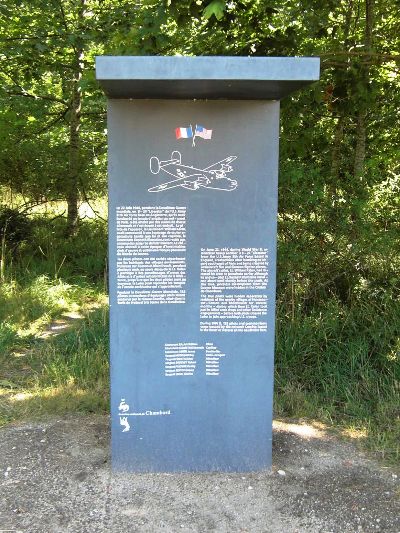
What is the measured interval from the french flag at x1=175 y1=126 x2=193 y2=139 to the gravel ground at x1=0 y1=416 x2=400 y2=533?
2093mm

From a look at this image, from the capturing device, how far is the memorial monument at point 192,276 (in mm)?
3330

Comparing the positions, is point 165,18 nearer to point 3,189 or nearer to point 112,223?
point 112,223

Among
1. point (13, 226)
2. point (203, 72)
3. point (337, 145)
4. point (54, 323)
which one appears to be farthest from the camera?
point (13, 226)

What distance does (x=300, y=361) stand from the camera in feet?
17.6

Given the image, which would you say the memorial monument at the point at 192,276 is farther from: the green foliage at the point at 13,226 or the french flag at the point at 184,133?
the green foliage at the point at 13,226

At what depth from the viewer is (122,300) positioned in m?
3.46

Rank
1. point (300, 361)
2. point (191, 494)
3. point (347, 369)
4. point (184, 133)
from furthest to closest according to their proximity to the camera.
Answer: point (300, 361) → point (347, 369) → point (191, 494) → point (184, 133)

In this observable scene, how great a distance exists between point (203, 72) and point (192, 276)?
1215mm

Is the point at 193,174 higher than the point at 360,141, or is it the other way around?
the point at 360,141

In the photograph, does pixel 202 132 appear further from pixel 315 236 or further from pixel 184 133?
pixel 315 236

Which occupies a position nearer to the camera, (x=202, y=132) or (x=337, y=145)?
(x=202, y=132)

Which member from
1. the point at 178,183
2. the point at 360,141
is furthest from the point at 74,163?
the point at 178,183

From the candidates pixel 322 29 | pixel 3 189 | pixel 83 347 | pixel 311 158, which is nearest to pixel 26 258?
pixel 3 189

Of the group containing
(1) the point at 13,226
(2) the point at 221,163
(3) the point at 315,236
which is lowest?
(3) the point at 315,236
